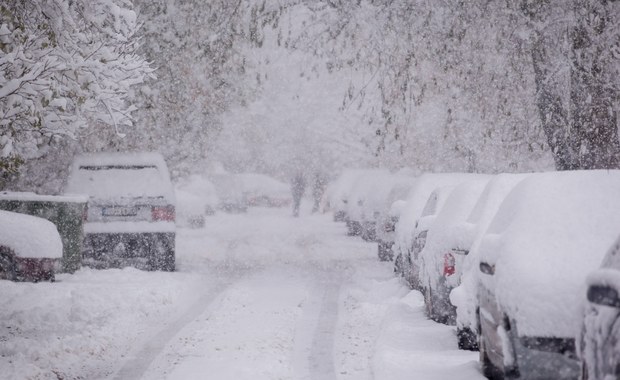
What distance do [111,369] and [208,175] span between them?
138 feet

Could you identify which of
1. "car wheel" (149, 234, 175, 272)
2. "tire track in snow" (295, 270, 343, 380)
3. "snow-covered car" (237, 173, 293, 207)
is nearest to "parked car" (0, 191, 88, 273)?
"car wheel" (149, 234, 175, 272)

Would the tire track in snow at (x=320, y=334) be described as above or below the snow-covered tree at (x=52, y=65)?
below

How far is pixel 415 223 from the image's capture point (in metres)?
13.9

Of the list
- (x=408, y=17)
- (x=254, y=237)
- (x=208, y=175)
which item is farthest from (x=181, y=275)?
(x=208, y=175)

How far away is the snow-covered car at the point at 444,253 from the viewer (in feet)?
32.7

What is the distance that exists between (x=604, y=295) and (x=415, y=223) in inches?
369

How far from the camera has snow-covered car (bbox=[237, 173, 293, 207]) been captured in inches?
2186

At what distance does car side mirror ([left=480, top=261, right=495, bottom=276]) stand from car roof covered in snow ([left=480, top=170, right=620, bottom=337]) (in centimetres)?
5

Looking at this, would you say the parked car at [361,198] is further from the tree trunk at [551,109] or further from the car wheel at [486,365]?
the car wheel at [486,365]

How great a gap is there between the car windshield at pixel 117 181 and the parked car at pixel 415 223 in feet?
15.5

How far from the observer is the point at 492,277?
23.5ft

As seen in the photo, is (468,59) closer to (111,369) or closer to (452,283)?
(452,283)

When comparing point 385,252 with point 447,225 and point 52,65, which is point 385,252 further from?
point 52,65

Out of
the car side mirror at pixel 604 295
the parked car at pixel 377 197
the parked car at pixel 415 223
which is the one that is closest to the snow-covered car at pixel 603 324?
the car side mirror at pixel 604 295
